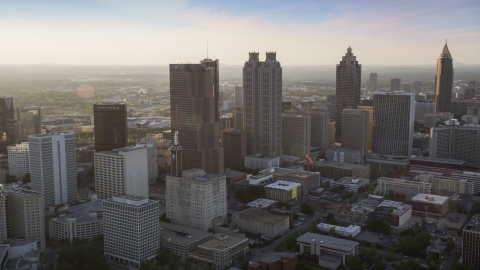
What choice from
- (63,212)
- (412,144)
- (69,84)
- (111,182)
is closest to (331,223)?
(111,182)

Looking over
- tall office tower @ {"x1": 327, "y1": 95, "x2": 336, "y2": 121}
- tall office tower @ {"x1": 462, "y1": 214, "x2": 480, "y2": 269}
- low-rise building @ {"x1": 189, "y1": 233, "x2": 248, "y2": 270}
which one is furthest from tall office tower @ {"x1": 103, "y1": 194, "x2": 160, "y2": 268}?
tall office tower @ {"x1": 327, "y1": 95, "x2": 336, "y2": 121}

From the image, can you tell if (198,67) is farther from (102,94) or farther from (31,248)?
(102,94)

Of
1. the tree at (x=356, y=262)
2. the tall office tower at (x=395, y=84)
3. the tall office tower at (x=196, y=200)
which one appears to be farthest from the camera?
the tall office tower at (x=395, y=84)

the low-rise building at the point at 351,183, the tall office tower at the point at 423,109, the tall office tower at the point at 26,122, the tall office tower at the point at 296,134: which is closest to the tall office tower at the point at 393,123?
the tall office tower at the point at 296,134

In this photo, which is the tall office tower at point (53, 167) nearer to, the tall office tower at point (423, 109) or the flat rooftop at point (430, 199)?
the flat rooftop at point (430, 199)

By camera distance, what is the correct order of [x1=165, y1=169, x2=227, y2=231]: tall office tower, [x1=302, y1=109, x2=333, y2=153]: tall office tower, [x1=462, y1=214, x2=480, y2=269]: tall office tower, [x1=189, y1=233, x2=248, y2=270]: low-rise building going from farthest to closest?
[x1=302, y1=109, x2=333, y2=153]: tall office tower
[x1=165, y1=169, x2=227, y2=231]: tall office tower
[x1=189, y1=233, x2=248, y2=270]: low-rise building
[x1=462, y1=214, x2=480, y2=269]: tall office tower

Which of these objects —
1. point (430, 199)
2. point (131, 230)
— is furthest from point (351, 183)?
point (131, 230)

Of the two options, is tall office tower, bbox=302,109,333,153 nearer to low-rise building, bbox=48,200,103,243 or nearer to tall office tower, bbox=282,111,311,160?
tall office tower, bbox=282,111,311,160

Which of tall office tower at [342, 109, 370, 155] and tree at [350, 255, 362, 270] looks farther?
tall office tower at [342, 109, 370, 155]
